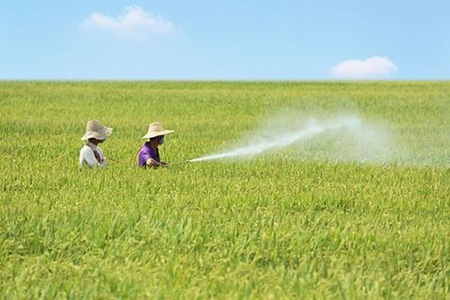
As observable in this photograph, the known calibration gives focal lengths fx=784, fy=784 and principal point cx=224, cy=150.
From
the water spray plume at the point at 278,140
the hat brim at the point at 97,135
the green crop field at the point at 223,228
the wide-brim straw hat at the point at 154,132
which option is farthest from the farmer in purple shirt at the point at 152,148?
the water spray plume at the point at 278,140

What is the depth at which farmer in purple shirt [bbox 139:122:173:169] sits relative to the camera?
11.2 m

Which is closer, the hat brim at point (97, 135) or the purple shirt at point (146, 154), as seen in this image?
the hat brim at point (97, 135)

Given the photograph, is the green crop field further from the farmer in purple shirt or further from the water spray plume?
the water spray plume

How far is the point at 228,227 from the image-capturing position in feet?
22.4

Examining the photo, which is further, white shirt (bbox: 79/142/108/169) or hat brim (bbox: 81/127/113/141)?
white shirt (bbox: 79/142/108/169)

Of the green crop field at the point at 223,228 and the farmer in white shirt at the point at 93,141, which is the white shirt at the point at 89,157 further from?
the green crop field at the point at 223,228

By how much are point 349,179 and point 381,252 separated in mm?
4837

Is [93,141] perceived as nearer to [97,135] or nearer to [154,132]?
[97,135]

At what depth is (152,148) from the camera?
1146 centimetres

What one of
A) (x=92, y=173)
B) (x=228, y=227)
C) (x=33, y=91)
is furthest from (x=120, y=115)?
(x=228, y=227)

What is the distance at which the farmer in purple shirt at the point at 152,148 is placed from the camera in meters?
11.2

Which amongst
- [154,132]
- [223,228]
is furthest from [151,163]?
[223,228]

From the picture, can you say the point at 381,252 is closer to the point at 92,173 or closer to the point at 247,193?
the point at 247,193

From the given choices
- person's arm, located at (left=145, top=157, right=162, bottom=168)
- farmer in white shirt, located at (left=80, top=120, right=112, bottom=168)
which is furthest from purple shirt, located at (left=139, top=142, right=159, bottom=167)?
farmer in white shirt, located at (left=80, top=120, right=112, bottom=168)
